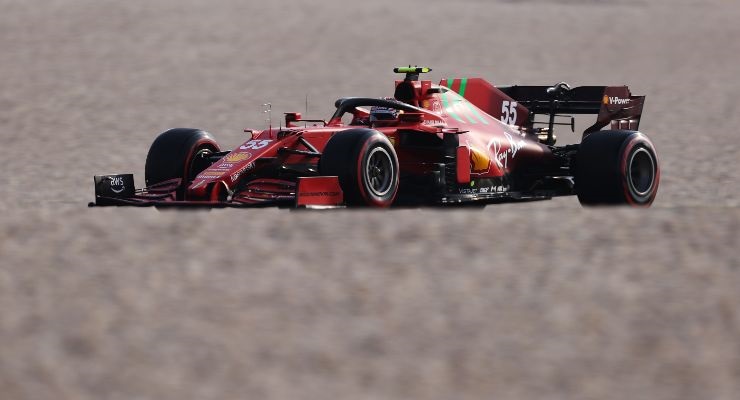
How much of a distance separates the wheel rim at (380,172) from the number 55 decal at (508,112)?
3.20 m

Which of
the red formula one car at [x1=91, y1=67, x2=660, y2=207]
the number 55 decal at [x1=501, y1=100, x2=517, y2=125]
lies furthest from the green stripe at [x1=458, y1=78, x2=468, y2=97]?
the number 55 decal at [x1=501, y1=100, x2=517, y2=125]

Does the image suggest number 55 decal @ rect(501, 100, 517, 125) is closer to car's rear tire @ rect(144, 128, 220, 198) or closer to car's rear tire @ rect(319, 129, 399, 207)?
car's rear tire @ rect(319, 129, 399, 207)

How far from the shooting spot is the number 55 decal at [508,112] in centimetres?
1443

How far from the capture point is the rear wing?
14555 mm

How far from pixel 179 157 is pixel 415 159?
2313 mm

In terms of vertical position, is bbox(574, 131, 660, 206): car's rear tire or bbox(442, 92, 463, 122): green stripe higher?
bbox(442, 92, 463, 122): green stripe

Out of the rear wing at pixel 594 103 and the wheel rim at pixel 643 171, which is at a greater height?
the rear wing at pixel 594 103

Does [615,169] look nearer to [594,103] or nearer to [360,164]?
[594,103]

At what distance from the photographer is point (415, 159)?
41.5 feet

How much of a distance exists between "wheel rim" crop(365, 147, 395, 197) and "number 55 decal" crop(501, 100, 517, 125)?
10.5 ft

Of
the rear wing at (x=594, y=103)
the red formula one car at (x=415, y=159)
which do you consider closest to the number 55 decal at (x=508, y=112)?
the red formula one car at (x=415, y=159)

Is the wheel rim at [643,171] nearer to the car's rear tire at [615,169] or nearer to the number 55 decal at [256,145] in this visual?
the car's rear tire at [615,169]

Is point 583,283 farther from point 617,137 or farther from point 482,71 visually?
point 482,71

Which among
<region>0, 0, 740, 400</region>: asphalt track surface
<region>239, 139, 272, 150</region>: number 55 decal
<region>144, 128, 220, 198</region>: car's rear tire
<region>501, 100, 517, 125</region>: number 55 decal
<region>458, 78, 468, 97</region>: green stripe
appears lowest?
<region>0, 0, 740, 400</region>: asphalt track surface
